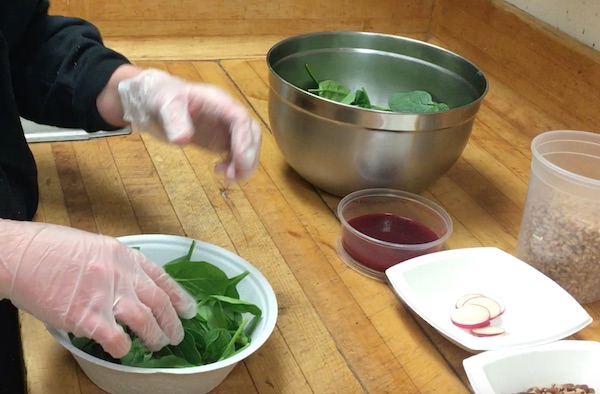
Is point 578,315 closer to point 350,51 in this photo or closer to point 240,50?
point 350,51

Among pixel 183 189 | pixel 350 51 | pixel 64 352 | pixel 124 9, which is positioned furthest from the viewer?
pixel 124 9

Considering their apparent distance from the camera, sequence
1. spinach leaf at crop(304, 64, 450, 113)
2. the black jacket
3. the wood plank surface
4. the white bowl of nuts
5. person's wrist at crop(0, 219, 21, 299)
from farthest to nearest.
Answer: the wood plank surface
spinach leaf at crop(304, 64, 450, 113)
the black jacket
the white bowl of nuts
person's wrist at crop(0, 219, 21, 299)

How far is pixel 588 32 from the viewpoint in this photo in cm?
107

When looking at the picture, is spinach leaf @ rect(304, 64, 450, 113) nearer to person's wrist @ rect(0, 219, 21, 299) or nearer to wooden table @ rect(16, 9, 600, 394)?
wooden table @ rect(16, 9, 600, 394)

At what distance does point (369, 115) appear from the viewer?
0.79 m

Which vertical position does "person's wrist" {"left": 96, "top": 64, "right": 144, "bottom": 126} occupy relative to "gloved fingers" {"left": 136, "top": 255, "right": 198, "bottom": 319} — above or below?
above

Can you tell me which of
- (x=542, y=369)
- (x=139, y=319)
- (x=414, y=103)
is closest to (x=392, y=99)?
(x=414, y=103)

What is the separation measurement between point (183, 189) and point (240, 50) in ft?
1.49

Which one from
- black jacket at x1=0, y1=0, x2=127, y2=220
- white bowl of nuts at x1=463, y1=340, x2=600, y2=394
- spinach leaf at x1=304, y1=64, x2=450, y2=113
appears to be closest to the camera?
white bowl of nuts at x1=463, y1=340, x2=600, y2=394

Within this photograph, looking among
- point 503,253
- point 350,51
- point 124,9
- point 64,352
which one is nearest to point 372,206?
point 503,253

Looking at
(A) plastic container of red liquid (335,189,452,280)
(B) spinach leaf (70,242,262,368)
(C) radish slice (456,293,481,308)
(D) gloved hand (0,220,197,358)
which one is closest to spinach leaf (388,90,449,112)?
(A) plastic container of red liquid (335,189,452,280)

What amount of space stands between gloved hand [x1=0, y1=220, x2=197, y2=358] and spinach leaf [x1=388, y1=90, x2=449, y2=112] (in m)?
0.45

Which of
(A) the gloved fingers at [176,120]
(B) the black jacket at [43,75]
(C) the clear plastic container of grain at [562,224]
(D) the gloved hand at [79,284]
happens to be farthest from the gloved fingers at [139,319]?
(C) the clear plastic container of grain at [562,224]

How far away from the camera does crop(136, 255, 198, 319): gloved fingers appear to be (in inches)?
22.2
